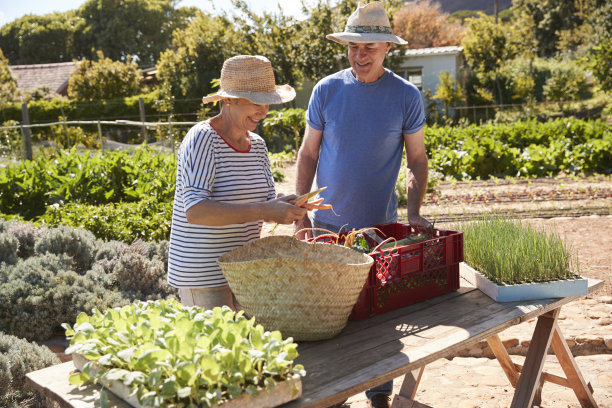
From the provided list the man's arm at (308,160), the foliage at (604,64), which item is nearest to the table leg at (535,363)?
the man's arm at (308,160)

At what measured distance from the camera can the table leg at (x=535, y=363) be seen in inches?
104

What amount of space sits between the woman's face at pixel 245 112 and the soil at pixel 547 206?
13.7 ft

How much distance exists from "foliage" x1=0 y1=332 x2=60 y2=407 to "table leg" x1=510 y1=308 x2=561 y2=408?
228 cm

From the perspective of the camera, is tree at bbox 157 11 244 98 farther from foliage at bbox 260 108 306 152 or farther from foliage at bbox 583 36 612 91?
foliage at bbox 583 36 612 91

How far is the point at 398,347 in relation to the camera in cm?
192

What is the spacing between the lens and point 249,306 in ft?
6.32

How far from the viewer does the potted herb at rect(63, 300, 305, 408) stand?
1.36 m

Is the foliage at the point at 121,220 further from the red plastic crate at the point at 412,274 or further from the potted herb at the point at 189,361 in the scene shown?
the potted herb at the point at 189,361

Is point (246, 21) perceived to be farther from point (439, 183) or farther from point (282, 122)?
point (439, 183)

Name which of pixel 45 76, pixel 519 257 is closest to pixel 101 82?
pixel 45 76

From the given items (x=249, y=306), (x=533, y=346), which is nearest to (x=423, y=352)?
(x=249, y=306)

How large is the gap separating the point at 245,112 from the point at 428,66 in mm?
21701

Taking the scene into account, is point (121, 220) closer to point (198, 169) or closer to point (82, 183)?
point (82, 183)

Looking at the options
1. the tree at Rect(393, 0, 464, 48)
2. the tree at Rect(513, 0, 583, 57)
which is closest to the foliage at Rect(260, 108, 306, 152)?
the tree at Rect(513, 0, 583, 57)
